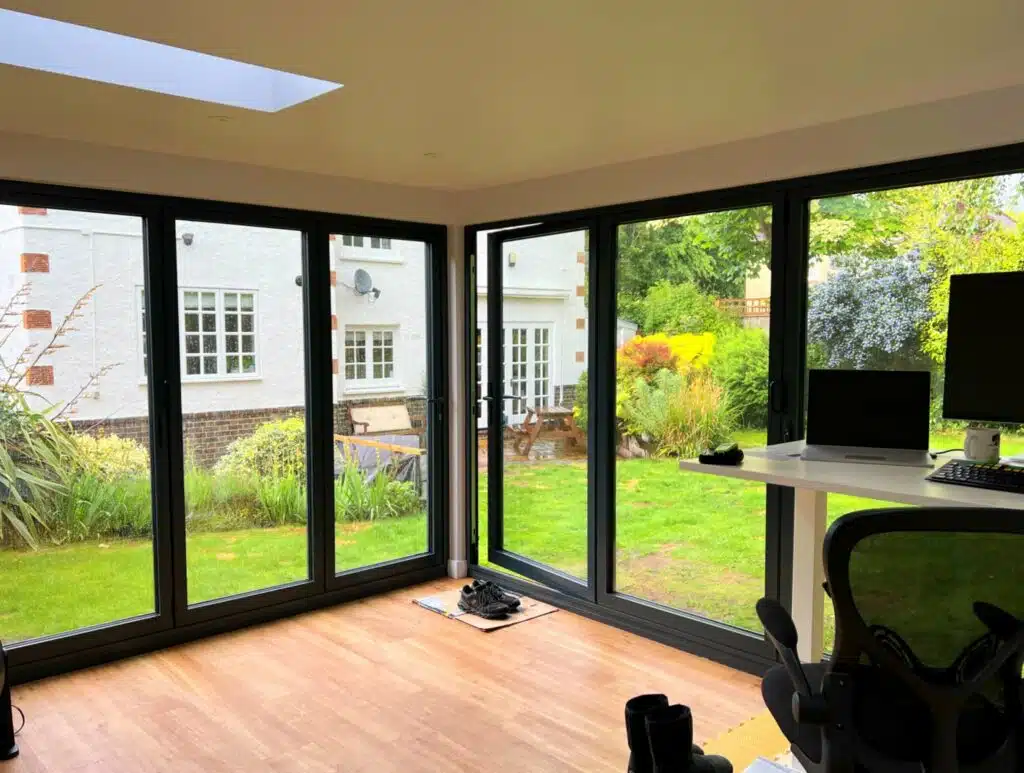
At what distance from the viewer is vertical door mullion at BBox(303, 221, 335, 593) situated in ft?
14.4

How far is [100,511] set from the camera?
3801mm

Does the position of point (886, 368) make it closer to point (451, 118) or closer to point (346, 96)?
point (451, 118)

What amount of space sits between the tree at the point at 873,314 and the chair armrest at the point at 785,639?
168cm

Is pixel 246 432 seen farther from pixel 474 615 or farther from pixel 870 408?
pixel 870 408

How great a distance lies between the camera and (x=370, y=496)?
4.75m

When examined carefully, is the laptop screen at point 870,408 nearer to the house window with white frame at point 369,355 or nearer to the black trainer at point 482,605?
the black trainer at point 482,605

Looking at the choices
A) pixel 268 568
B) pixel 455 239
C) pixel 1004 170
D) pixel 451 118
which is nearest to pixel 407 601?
pixel 268 568

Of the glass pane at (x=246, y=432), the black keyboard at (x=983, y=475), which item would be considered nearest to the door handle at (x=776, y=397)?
the black keyboard at (x=983, y=475)

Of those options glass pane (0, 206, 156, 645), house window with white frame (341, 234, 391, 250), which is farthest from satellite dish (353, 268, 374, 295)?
glass pane (0, 206, 156, 645)

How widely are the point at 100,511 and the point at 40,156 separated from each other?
5.17 ft

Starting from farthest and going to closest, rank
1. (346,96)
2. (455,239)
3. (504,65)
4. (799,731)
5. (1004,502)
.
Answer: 1. (455,239)
2. (346,96)
3. (504,65)
4. (1004,502)
5. (799,731)

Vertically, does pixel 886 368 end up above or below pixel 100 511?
above

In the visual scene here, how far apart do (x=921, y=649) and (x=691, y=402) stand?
2253mm

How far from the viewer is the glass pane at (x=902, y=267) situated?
9.70 feet
